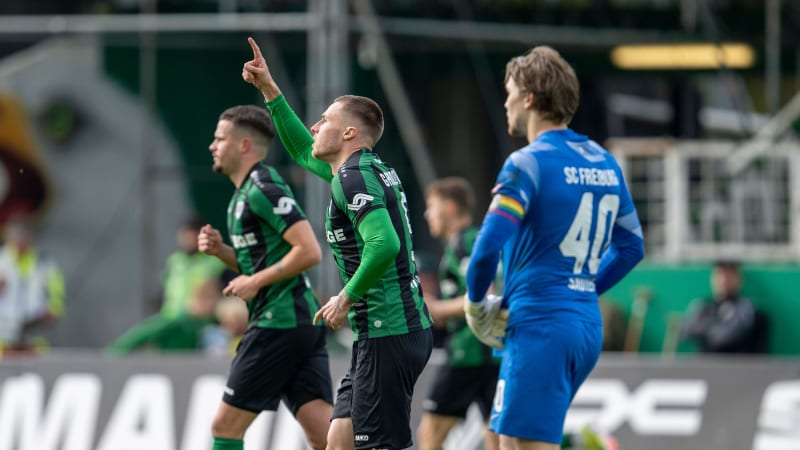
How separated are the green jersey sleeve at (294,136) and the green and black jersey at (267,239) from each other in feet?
0.79

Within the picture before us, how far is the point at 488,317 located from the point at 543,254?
15.1 inches

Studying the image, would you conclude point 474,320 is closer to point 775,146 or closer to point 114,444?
point 114,444

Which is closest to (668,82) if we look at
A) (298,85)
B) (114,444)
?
(298,85)

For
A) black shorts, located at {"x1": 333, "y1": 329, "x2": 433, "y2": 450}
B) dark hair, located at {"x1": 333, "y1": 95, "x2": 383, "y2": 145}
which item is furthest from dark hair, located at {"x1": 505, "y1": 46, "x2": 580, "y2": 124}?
black shorts, located at {"x1": 333, "y1": 329, "x2": 433, "y2": 450}

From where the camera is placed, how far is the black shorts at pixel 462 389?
985 centimetres

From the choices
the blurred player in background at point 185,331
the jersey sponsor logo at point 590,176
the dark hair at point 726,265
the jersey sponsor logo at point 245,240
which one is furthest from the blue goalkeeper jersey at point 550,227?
the dark hair at point 726,265

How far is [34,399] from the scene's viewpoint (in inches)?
473

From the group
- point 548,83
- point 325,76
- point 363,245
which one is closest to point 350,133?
point 363,245

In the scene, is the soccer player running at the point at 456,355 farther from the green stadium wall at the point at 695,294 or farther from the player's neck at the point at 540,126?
the green stadium wall at the point at 695,294

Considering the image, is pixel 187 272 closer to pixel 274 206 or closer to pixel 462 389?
pixel 462 389

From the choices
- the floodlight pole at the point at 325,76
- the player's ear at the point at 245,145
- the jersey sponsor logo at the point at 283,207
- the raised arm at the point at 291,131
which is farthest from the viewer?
the floodlight pole at the point at 325,76

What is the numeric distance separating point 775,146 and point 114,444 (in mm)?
8428

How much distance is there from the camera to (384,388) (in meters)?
6.73

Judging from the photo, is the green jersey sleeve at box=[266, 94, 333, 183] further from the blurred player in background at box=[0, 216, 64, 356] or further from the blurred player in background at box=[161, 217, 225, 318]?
the blurred player in background at box=[0, 216, 64, 356]
